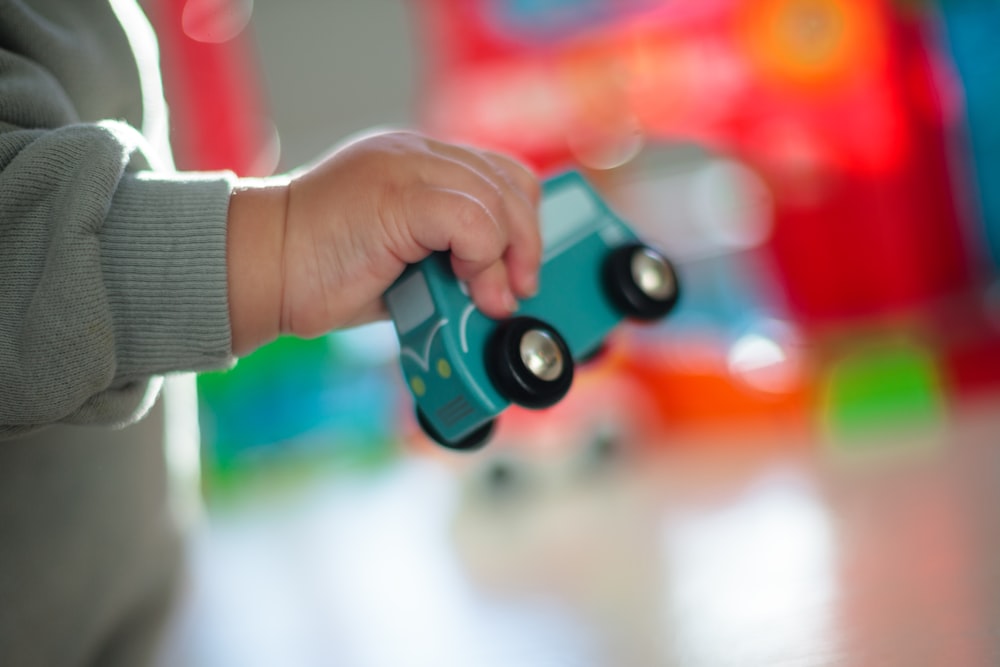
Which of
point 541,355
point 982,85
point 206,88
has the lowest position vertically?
point 982,85

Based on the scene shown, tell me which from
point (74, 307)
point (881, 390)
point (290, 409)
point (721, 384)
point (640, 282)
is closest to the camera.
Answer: point (74, 307)

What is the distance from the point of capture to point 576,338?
547 millimetres

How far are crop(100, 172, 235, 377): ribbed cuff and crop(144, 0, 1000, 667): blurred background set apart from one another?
0.60ft

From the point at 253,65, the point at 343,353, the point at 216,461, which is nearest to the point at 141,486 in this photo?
the point at 216,461

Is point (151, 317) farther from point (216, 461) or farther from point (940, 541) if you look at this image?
point (216, 461)

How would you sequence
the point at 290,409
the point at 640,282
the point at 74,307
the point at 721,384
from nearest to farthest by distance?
the point at 74,307 < the point at 640,282 < the point at 721,384 < the point at 290,409

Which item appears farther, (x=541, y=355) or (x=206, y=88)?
(x=206, y=88)

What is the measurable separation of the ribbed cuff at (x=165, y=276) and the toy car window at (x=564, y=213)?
20 cm

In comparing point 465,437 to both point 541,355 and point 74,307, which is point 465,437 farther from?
point 74,307

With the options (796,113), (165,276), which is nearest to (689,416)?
(796,113)

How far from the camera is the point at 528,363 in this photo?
47 centimetres

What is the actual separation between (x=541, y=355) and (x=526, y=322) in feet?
0.07

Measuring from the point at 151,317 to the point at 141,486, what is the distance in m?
0.23

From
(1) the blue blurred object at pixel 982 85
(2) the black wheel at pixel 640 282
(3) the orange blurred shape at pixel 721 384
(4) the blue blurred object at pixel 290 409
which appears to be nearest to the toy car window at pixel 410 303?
(2) the black wheel at pixel 640 282
